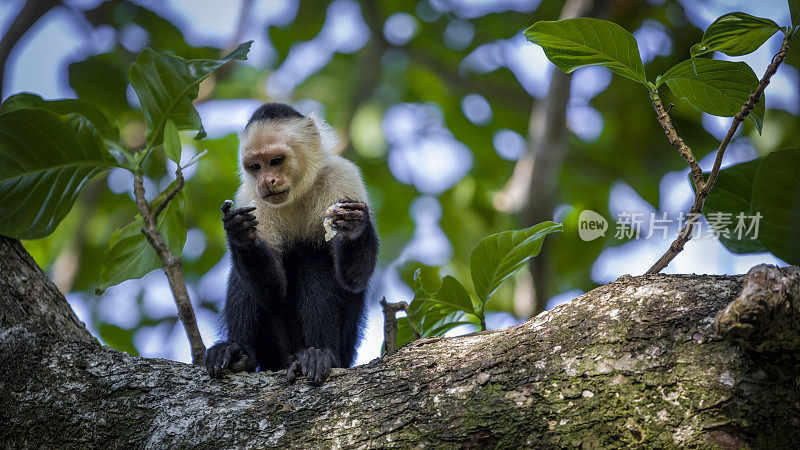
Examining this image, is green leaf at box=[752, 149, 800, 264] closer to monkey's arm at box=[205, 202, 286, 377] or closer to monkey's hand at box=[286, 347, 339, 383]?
monkey's hand at box=[286, 347, 339, 383]

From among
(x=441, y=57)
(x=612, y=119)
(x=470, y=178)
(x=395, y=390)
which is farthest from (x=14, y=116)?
(x=612, y=119)

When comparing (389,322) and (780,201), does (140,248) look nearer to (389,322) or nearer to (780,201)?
(389,322)

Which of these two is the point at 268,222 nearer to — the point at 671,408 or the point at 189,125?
the point at 189,125

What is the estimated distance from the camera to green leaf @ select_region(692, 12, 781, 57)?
9.95ft

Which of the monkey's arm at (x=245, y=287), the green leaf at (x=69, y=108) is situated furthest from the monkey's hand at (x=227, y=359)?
the green leaf at (x=69, y=108)

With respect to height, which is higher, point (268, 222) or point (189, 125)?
point (189, 125)

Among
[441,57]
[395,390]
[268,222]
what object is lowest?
[395,390]

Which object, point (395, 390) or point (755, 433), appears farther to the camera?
point (395, 390)

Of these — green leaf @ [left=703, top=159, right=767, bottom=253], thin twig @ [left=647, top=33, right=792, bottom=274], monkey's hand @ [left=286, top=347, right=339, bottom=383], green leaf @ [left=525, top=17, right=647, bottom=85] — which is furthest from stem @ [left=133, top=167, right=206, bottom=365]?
green leaf @ [left=703, top=159, right=767, bottom=253]

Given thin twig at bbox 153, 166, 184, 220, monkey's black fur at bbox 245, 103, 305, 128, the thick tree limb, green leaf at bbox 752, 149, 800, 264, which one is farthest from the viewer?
monkey's black fur at bbox 245, 103, 305, 128

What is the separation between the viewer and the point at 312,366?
301 centimetres

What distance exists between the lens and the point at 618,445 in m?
2.26

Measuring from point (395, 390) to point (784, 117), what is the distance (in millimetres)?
6903

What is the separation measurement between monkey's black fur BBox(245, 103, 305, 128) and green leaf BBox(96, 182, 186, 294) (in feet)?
3.69
